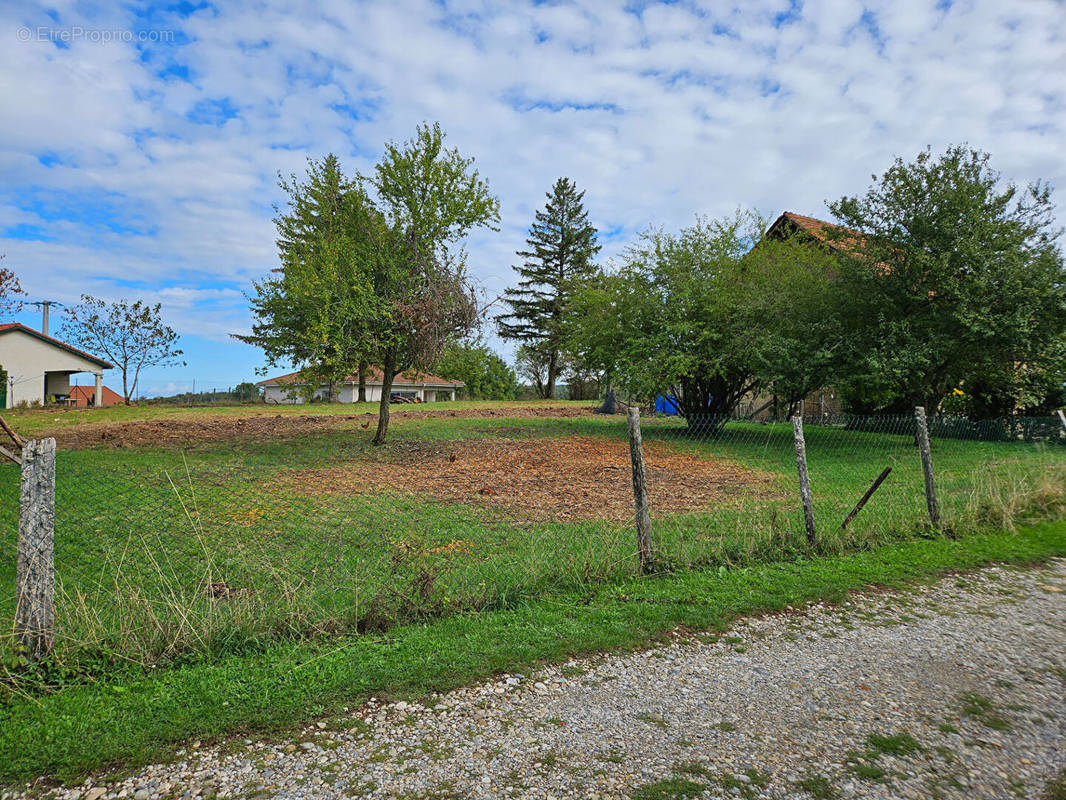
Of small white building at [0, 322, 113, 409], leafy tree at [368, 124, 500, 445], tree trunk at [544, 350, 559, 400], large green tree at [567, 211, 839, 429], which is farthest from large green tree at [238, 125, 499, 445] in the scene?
tree trunk at [544, 350, 559, 400]

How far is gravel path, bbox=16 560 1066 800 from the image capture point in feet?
8.22

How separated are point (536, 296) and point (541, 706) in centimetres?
4755

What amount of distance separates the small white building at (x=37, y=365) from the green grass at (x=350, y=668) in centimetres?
3482

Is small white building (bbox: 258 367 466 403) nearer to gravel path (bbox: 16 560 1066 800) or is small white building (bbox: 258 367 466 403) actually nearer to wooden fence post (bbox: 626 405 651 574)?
wooden fence post (bbox: 626 405 651 574)

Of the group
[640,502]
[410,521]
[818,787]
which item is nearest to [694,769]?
[818,787]

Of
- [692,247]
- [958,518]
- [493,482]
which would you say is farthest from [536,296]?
[958,518]

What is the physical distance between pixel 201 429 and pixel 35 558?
16583mm

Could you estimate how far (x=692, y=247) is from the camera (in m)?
17.5

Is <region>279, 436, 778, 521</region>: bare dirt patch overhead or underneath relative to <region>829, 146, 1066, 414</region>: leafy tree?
underneath

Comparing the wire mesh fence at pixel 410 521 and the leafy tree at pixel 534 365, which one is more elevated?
the leafy tree at pixel 534 365

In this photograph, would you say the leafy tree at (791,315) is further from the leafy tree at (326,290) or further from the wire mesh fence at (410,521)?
the leafy tree at (326,290)

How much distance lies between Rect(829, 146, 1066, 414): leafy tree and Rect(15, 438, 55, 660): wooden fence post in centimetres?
1407

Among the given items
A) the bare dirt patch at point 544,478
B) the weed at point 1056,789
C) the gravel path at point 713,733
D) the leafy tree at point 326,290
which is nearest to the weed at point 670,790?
the gravel path at point 713,733

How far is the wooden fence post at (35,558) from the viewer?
3277mm
